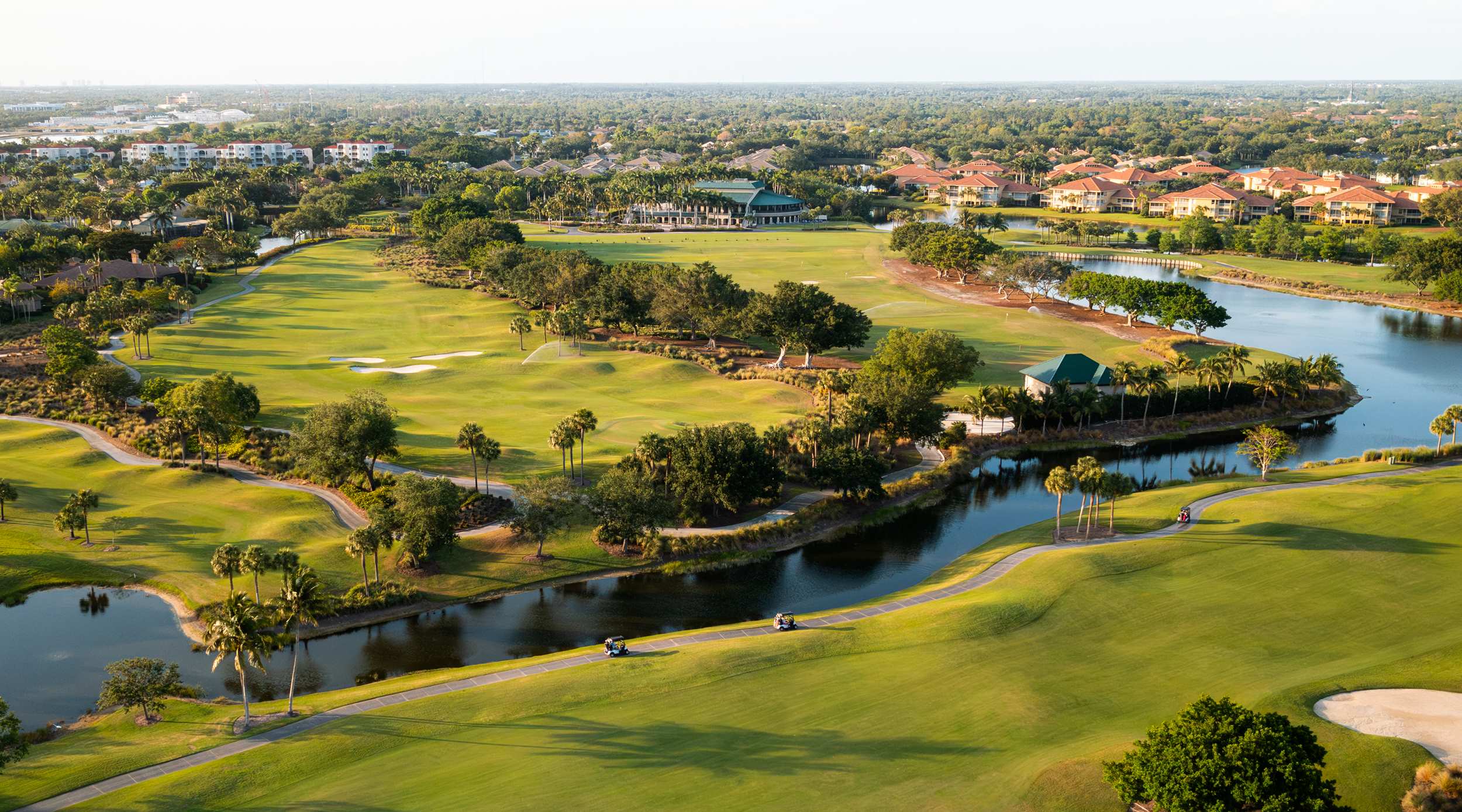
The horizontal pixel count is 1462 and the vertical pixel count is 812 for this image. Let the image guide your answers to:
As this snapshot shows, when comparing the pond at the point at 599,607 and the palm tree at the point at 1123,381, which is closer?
the pond at the point at 599,607

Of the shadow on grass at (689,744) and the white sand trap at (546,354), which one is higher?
the white sand trap at (546,354)

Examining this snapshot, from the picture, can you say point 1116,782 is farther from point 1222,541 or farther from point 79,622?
point 79,622

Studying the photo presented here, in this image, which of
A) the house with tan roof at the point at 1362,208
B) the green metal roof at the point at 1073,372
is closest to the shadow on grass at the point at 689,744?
the green metal roof at the point at 1073,372

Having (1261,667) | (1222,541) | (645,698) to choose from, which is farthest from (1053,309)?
(645,698)

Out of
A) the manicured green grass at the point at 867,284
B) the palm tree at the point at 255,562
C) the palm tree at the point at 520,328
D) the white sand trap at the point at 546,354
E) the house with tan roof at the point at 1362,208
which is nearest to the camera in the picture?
the palm tree at the point at 255,562

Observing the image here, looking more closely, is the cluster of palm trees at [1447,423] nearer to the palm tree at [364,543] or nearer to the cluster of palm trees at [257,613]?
the palm tree at [364,543]

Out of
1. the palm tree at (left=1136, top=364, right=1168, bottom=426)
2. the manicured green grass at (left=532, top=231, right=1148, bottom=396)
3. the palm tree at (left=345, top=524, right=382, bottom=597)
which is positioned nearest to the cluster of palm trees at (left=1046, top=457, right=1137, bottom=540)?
the palm tree at (left=1136, top=364, right=1168, bottom=426)
